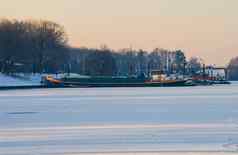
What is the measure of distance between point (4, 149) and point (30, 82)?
67.1m

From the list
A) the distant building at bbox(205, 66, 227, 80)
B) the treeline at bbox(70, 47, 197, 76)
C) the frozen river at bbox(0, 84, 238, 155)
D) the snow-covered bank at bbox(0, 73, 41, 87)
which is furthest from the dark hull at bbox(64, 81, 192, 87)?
the frozen river at bbox(0, 84, 238, 155)

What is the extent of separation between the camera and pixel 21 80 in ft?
257

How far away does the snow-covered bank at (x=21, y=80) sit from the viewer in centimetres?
7274

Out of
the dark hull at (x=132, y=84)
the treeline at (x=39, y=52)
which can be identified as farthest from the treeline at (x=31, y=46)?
the dark hull at (x=132, y=84)

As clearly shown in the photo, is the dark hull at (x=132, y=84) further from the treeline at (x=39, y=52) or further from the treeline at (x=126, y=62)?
the treeline at (x=126, y=62)

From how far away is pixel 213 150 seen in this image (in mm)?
10602

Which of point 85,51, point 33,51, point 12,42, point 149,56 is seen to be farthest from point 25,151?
point 149,56

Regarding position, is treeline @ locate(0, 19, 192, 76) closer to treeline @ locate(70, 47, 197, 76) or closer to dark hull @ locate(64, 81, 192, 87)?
treeline @ locate(70, 47, 197, 76)

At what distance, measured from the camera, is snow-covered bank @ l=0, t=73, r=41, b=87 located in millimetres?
72738

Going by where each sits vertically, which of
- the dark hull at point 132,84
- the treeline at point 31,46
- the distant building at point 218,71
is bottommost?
the dark hull at point 132,84

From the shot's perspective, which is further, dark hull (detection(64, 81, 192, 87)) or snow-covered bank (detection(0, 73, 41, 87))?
snow-covered bank (detection(0, 73, 41, 87))

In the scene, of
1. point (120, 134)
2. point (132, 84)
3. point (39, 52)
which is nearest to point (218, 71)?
point (39, 52)

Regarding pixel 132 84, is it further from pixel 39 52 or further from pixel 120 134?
pixel 120 134

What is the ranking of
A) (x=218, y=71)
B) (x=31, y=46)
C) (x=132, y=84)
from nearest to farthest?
1. (x=132, y=84)
2. (x=31, y=46)
3. (x=218, y=71)
